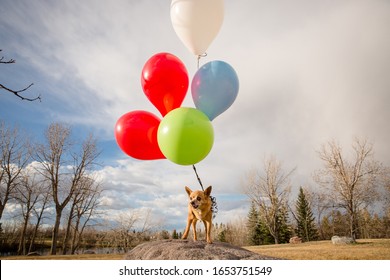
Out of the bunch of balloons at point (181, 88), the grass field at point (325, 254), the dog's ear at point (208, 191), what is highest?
the bunch of balloons at point (181, 88)

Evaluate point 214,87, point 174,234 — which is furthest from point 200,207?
point 174,234

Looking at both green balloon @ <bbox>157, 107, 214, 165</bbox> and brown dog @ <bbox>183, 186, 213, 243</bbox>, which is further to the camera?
brown dog @ <bbox>183, 186, 213, 243</bbox>

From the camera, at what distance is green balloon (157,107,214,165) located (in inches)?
77.4

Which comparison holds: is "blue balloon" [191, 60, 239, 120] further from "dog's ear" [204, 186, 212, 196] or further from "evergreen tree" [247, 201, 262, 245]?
"evergreen tree" [247, 201, 262, 245]

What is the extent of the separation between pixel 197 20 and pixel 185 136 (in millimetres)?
1064

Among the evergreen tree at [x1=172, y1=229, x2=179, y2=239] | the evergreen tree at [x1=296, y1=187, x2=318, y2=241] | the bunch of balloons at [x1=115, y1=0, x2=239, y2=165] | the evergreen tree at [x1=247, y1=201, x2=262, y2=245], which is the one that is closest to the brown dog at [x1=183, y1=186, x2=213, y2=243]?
the bunch of balloons at [x1=115, y1=0, x2=239, y2=165]

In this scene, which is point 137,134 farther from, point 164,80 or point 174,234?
point 174,234

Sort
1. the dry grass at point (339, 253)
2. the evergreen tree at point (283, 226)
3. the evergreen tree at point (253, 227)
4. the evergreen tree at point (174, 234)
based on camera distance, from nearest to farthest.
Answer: the dry grass at point (339, 253) → the evergreen tree at point (174, 234) → the evergreen tree at point (283, 226) → the evergreen tree at point (253, 227)

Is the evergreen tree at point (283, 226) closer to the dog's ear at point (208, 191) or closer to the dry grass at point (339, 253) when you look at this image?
the dry grass at point (339, 253)

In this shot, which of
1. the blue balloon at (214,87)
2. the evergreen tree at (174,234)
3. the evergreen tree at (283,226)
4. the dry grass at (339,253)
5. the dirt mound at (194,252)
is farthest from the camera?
→ the evergreen tree at (283,226)

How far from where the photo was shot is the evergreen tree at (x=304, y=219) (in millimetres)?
14445

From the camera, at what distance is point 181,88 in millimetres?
2336

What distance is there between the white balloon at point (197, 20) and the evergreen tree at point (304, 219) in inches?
536

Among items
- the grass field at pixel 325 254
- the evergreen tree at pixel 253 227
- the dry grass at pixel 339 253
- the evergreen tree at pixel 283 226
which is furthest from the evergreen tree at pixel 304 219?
the dry grass at pixel 339 253
